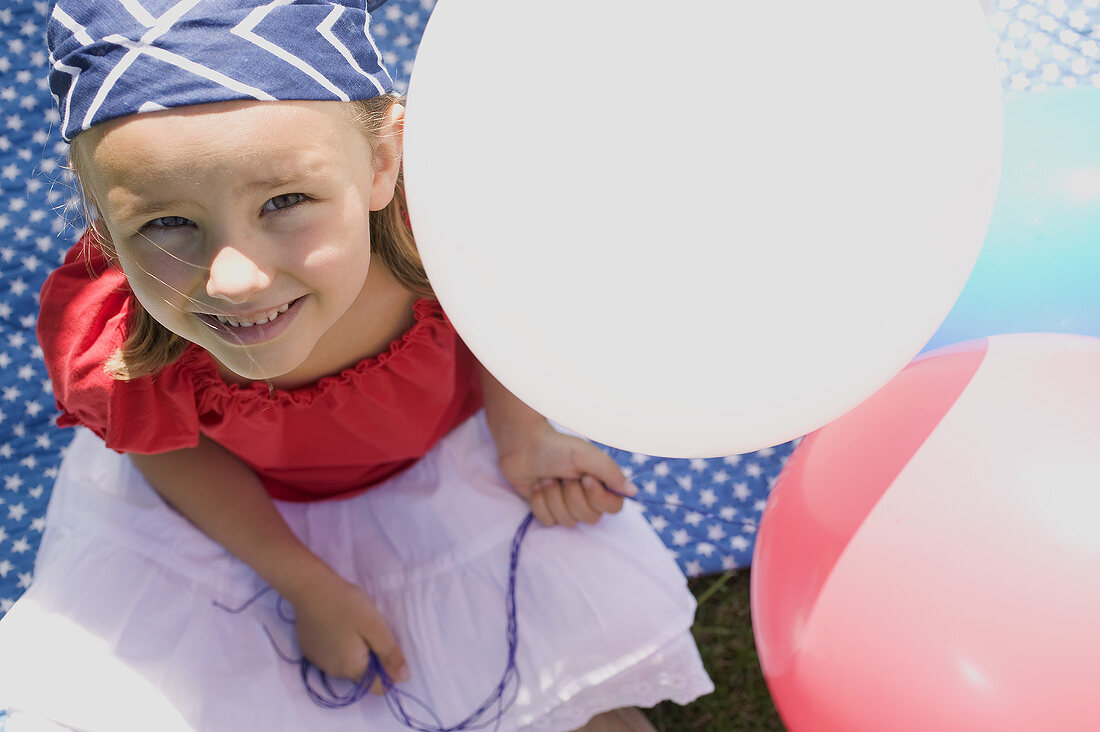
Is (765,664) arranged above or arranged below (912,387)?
below

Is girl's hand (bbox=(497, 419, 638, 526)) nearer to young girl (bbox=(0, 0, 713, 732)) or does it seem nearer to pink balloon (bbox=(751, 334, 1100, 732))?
young girl (bbox=(0, 0, 713, 732))

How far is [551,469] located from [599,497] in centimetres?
8

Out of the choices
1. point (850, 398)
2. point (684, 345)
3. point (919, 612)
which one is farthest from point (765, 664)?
point (684, 345)

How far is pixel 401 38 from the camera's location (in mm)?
1797

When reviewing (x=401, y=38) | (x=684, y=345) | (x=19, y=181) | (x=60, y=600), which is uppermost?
(x=684, y=345)

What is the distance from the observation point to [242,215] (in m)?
0.87

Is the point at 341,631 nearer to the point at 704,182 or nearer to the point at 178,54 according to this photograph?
the point at 178,54

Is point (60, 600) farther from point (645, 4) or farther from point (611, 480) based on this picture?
point (645, 4)

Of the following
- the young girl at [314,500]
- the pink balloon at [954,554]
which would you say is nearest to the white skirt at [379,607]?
the young girl at [314,500]

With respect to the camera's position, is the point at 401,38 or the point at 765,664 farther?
the point at 401,38

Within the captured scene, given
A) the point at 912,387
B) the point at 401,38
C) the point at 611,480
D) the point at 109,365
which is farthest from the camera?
the point at 401,38

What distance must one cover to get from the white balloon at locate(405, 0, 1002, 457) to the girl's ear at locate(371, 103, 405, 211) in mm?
229

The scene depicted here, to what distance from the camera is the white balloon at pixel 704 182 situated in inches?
26.0

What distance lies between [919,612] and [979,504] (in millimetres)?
110
